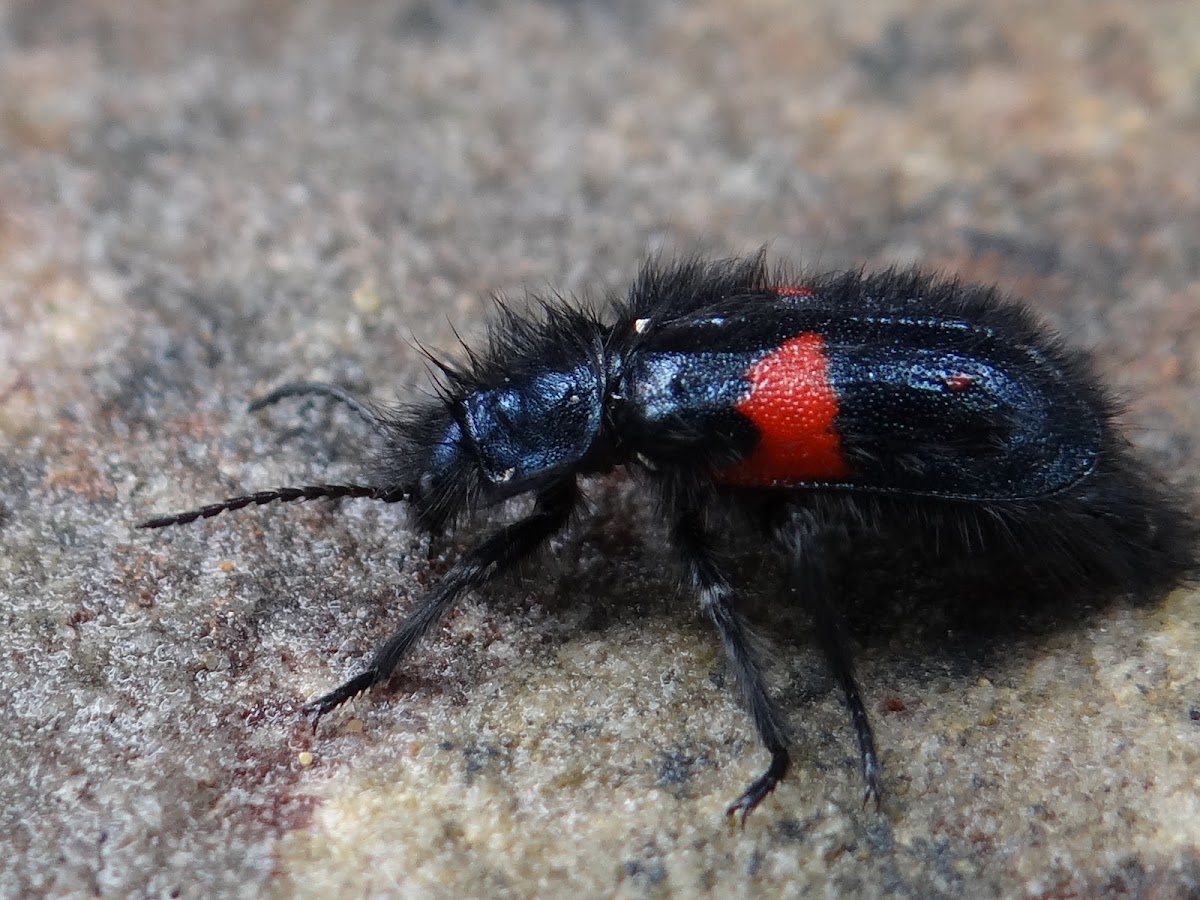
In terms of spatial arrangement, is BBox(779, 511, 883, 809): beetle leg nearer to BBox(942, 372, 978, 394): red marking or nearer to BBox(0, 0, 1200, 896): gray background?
BBox(0, 0, 1200, 896): gray background

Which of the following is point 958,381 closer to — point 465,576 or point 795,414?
point 795,414

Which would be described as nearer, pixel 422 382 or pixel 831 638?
pixel 831 638

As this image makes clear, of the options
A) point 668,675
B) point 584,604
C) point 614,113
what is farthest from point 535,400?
point 614,113

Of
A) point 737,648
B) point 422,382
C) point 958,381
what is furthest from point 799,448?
point 422,382

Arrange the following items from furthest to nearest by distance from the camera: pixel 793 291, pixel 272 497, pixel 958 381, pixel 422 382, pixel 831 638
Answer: pixel 422 382 < pixel 793 291 < pixel 272 497 < pixel 958 381 < pixel 831 638

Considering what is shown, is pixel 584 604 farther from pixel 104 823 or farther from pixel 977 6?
pixel 977 6

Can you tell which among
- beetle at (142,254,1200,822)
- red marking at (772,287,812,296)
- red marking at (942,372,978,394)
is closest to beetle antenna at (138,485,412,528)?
beetle at (142,254,1200,822)

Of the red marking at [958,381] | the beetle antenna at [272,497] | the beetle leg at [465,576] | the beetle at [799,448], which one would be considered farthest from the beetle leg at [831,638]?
the beetle antenna at [272,497]
